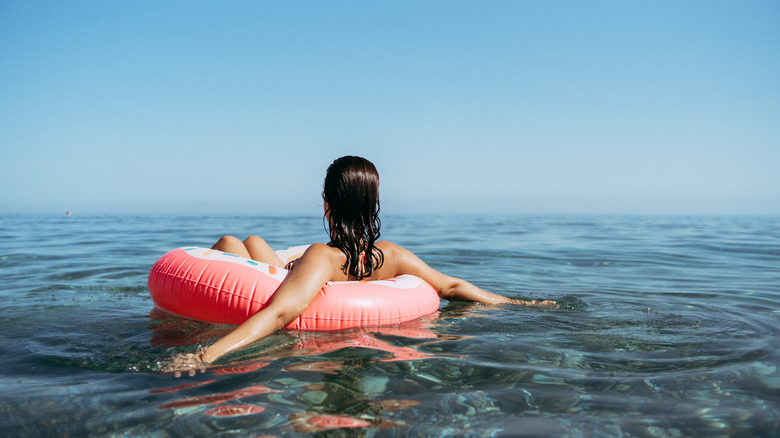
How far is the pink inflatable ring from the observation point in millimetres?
3443

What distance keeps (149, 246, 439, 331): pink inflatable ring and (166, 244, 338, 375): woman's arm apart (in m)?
0.20

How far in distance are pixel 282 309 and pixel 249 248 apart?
52.2 inches

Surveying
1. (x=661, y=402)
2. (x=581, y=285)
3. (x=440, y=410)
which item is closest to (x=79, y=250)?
(x=581, y=285)

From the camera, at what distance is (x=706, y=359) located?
2.92m

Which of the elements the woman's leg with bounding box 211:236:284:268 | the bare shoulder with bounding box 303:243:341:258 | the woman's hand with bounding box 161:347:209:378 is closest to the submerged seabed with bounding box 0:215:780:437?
the woman's hand with bounding box 161:347:209:378

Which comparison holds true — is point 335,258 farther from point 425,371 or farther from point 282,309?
point 425,371

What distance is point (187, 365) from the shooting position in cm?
269

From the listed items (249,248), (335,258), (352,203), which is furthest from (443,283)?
(249,248)

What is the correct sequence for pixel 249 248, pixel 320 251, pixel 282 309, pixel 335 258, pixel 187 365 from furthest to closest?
pixel 249 248
pixel 335 258
pixel 320 251
pixel 282 309
pixel 187 365

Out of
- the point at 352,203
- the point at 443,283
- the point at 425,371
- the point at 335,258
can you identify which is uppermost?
the point at 352,203

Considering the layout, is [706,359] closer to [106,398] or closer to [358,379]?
[358,379]

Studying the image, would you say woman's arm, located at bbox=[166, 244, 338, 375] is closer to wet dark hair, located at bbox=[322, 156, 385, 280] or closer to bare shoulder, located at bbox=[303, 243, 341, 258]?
bare shoulder, located at bbox=[303, 243, 341, 258]

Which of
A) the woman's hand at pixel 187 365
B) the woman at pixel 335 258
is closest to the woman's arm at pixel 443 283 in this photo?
the woman at pixel 335 258

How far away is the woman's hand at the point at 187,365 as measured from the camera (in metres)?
2.67
